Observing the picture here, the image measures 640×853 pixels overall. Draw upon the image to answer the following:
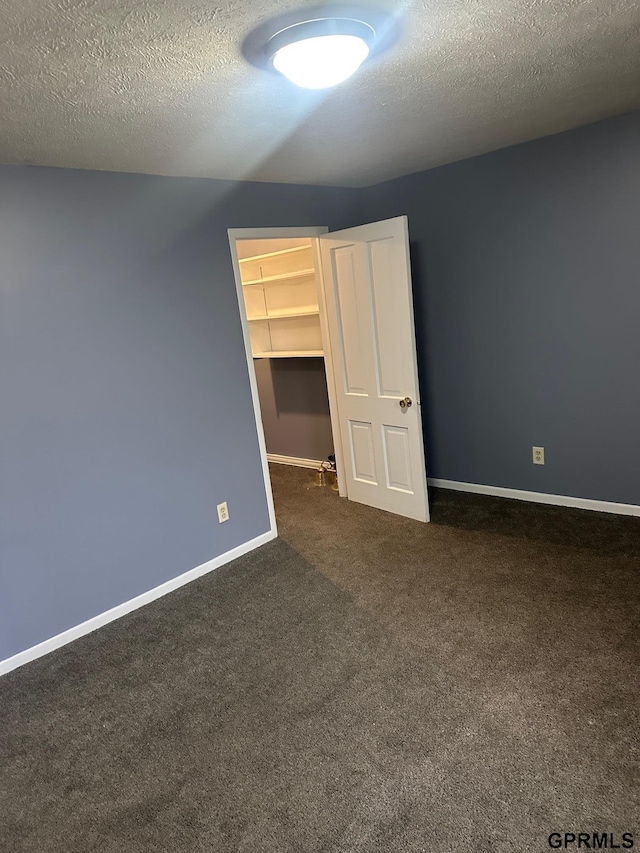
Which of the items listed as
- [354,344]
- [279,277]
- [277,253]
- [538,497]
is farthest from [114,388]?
[538,497]

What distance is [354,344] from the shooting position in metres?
3.72

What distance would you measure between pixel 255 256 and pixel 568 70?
3.12 meters

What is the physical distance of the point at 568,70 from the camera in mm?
2041

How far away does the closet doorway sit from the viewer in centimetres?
337

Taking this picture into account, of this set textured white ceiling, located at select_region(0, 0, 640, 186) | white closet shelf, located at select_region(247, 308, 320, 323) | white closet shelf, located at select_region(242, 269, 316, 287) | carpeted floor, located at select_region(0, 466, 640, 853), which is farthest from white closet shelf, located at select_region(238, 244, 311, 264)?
carpeted floor, located at select_region(0, 466, 640, 853)

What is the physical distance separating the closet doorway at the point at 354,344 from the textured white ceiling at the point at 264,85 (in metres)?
0.67

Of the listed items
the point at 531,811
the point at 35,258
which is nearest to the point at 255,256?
the point at 35,258

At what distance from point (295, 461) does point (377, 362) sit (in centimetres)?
181

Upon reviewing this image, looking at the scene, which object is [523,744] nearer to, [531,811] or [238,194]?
[531,811]

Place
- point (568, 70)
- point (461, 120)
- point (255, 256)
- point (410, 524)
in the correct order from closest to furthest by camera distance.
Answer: point (568, 70)
point (461, 120)
point (410, 524)
point (255, 256)

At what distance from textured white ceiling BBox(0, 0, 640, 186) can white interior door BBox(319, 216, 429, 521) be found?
2.10 ft

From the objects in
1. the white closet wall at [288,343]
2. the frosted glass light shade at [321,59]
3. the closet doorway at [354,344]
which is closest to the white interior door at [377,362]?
the closet doorway at [354,344]

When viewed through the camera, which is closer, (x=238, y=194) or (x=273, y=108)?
(x=273, y=108)

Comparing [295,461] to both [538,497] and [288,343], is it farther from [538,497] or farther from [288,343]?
[538,497]
